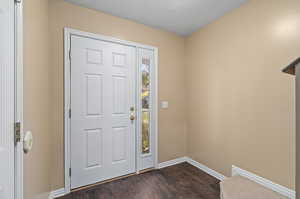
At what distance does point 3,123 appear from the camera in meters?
0.68

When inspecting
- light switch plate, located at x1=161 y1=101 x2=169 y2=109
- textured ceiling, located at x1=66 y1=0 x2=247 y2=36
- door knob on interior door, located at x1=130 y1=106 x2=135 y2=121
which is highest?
textured ceiling, located at x1=66 y1=0 x2=247 y2=36

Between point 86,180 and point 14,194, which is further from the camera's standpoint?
point 86,180

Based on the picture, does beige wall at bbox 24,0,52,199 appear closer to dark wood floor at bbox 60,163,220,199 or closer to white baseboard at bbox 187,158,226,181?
dark wood floor at bbox 60,163,220,199

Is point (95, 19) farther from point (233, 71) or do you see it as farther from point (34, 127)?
point (233, 71)

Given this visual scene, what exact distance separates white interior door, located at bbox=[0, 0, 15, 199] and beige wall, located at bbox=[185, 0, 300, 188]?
226cm

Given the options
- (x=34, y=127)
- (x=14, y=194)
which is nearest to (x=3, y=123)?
(x=14, y=194)

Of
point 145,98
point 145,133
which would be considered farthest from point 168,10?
point 145,133

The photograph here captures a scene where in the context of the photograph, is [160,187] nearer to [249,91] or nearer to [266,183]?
[266,183]

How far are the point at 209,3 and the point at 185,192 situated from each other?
2.54 metres

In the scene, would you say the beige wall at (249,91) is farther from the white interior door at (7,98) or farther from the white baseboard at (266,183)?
the white interior door at (7,98)

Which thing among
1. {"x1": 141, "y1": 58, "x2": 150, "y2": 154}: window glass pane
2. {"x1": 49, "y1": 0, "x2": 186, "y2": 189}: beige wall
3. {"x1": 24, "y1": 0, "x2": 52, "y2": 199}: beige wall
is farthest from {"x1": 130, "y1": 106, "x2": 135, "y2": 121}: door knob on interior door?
{"x1": 24, "y1": 0, "x2": 52, "y2": 199}: beige wall

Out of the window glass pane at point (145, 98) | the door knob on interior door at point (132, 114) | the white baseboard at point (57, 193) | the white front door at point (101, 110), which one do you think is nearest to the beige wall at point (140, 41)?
the white baseboard at point (57, 193)

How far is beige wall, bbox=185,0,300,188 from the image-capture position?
1.43 meters

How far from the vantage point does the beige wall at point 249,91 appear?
4.68 ft
